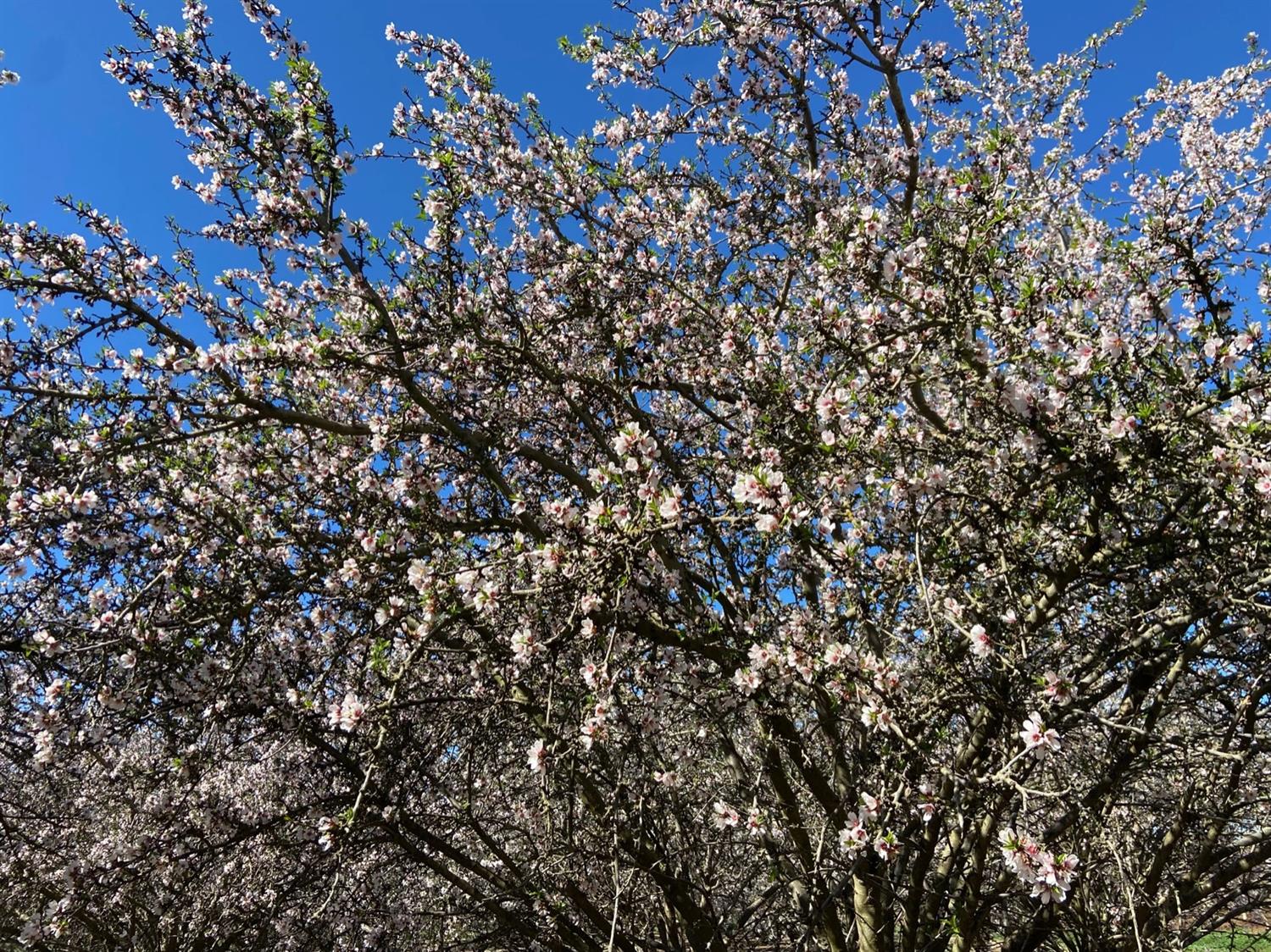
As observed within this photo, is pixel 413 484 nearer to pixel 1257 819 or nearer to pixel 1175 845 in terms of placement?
pixel 1175 845

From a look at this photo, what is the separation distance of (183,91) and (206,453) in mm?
2271

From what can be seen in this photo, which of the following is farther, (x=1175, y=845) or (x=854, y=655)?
(x=1175, y=845)

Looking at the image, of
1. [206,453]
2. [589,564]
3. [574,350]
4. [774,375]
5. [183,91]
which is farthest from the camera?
[574,350]

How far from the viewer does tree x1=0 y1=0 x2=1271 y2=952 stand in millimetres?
3518

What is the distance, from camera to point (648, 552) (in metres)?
3.61

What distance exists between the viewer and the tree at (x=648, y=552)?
3518mm

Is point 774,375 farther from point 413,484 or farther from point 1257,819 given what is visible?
point 1257,819

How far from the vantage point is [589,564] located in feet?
11.0

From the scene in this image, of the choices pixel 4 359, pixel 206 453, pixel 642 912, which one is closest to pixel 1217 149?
pixel 642 912

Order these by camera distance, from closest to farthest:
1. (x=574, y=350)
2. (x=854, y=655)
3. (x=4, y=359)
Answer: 1. (x=854, y=655)
2. (x=4, y=359)
3. (x=574, y=350)

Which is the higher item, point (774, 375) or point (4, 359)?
point (774, 375)

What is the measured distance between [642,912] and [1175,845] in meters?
3.39

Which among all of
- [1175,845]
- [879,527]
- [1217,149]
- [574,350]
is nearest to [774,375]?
[879,527]

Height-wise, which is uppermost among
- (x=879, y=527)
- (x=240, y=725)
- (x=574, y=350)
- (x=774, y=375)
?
(x=574, y=350)
